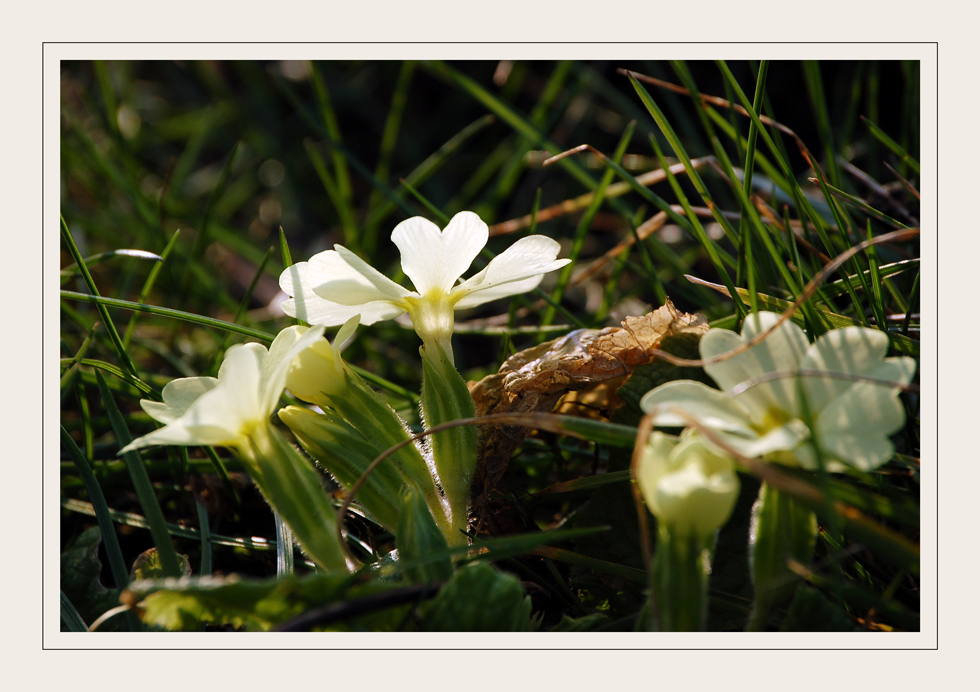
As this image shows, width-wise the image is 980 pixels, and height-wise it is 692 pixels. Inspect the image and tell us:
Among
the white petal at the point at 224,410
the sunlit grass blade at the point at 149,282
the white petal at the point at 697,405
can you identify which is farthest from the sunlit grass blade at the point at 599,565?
the sunlit grass blade at the point at 149,282

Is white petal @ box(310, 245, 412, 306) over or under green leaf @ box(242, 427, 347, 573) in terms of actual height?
over

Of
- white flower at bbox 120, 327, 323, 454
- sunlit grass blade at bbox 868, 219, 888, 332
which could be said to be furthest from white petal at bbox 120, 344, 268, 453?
sunlit grass blade at bbox 868, 219, 888, 332

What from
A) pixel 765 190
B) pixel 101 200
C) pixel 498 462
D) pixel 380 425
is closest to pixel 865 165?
pixel 765 190

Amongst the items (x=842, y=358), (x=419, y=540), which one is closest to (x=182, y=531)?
(x=419, y=540)

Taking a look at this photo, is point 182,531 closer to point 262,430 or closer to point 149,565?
point 149,565

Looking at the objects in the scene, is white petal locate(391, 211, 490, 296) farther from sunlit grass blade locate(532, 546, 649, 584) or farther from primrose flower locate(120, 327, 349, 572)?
sunlit grass blade locate(532, 546, 649, 584)

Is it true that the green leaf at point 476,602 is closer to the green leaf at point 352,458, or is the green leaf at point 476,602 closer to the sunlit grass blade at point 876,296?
the green leaf at point 352,458
